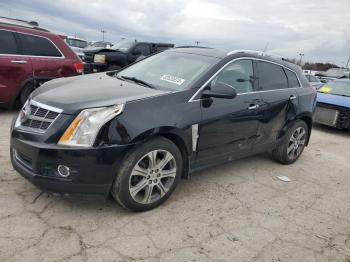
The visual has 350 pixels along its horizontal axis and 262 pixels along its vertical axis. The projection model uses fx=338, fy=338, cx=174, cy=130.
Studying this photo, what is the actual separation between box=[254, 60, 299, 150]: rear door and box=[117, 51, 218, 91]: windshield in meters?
0.96

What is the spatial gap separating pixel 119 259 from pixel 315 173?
12.1ft

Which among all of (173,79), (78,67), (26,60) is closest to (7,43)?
(26,60)

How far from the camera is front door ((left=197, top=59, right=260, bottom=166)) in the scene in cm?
372

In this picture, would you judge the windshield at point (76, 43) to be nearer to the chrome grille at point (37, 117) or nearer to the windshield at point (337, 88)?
the windshield at point (337, 88)

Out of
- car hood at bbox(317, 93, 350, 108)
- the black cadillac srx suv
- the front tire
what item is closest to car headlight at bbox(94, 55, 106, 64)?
car hood at bbox(317, 93, 350, 108)

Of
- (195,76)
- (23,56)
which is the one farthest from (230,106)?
(23,56)

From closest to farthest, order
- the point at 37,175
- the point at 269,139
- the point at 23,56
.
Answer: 1. the point at 37,175
2. the point at 269,139
3. the point at 23,56

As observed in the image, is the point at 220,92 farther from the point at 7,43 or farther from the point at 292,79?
the point at 7,43

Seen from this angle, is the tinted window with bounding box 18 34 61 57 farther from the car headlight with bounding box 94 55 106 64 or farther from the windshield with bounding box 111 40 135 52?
the windshield with bounding box 111 40 135 52

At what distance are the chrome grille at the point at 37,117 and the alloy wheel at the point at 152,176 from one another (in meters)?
0.86

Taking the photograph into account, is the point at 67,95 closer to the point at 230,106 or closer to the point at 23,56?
the point at 230,106

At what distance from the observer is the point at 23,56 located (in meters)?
6.44

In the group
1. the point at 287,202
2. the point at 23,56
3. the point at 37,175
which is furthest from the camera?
the point at 23,56

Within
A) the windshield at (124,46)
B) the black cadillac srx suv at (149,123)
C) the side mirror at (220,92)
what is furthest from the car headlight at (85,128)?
the windshield at (124,46)
